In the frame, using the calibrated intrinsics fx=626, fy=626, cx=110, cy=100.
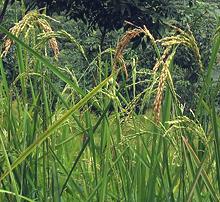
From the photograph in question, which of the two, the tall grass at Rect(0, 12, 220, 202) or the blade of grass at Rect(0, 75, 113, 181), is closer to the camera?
the blade of grass at Rect(0, 75, 113, 181)

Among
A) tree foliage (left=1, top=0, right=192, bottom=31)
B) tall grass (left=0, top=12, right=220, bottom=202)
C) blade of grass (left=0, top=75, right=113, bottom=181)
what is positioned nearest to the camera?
blade of grass (left=0, top=75, right=113, bottom=181)

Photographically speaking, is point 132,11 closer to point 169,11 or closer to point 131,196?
point 169,11

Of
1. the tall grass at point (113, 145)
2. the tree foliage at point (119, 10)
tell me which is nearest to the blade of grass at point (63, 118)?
the tall grass at point (113, 145)

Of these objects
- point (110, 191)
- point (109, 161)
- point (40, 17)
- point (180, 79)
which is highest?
point (40, 17)

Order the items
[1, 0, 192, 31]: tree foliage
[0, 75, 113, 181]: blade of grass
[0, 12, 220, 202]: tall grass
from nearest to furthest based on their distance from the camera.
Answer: [0, 75, 113, 181]: blade of grass, [0, 12, 220, 202]: tall grass, [1, 0, 192, 31]: tree foliage

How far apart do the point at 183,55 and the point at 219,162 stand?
6789 millimetres

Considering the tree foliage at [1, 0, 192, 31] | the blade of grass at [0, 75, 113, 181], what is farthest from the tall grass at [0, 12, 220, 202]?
the tree foliage at [1, 0, 192, 31]

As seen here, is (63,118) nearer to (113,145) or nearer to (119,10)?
(113,145)

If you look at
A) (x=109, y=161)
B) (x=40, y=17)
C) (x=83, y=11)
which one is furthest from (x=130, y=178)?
(x=83, y=11)

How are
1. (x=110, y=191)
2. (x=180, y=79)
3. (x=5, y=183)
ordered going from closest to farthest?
(x=5, y=183), (x=110, y=191), (x=180, y=79)

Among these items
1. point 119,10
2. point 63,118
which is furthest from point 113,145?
point 119,10

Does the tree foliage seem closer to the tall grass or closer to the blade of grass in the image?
the tall grass

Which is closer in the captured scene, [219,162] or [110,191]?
[219,162]

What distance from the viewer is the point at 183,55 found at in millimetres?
7637
